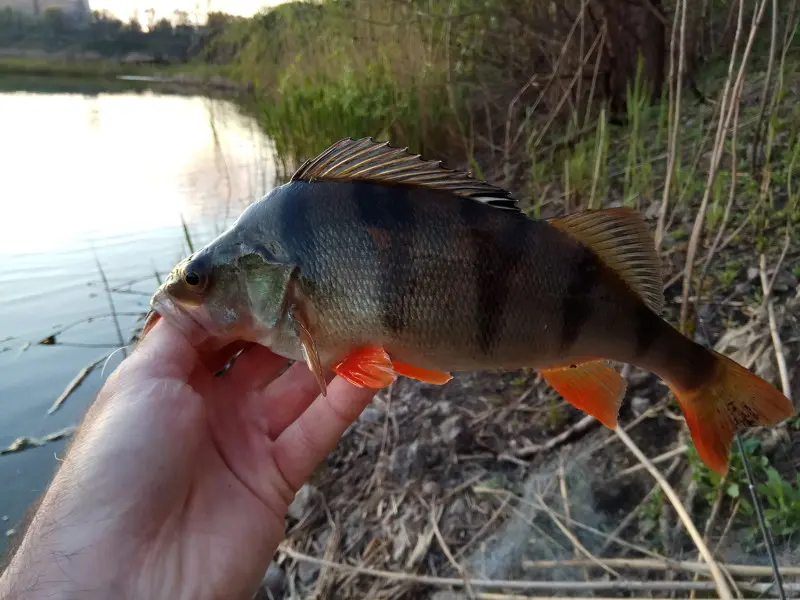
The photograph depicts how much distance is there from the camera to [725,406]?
62.9 inches

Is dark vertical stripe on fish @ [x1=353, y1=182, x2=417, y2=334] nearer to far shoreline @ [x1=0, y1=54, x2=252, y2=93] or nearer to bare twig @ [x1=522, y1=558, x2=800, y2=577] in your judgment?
bare twig @ [x1=522, y1=558, x2=800, y2=577]

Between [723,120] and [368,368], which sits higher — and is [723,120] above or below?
above

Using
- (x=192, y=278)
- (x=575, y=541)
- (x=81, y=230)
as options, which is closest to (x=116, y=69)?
(x=81, y=230)

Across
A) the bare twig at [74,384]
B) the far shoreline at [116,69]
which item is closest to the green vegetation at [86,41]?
the far shoreline at [116,69]

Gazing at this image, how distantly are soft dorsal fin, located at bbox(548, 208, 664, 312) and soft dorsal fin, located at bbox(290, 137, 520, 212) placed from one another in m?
0.17

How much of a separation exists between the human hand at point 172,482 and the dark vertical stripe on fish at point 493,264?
64 centimetres

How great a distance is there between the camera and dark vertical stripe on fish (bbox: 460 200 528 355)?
1524 millimetres

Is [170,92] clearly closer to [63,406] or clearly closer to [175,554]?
[63,406]

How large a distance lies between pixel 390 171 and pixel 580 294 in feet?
1.90

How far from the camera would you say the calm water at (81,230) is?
13.2 ft

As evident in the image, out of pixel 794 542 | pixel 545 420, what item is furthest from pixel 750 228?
pixel 794 542

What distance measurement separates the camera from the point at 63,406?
13.1ft

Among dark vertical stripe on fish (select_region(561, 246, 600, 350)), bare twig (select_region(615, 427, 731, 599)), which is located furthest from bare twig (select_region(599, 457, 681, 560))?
dark vertical stripe on fish (select_region(561, 246, 600, 350))

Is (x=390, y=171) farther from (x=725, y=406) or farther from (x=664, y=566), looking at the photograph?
(x=664, y=566)
